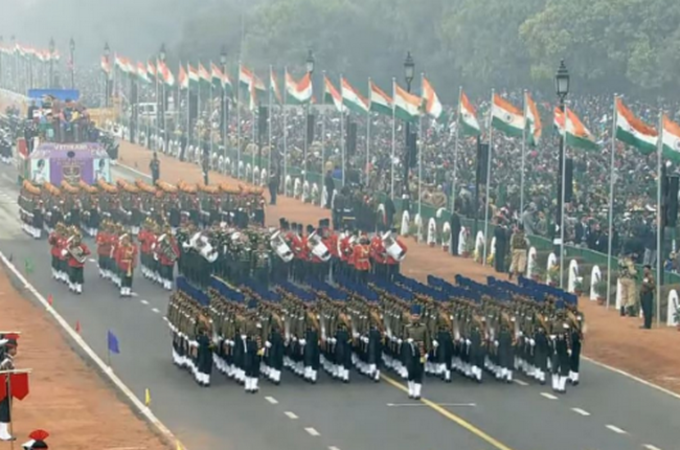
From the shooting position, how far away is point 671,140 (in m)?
45.7

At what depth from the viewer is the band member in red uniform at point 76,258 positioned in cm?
5041

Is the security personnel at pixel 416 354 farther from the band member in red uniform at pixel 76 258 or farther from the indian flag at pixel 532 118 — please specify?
the indian flag at pixel 532 118

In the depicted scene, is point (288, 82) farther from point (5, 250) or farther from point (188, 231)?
point (188, 231)

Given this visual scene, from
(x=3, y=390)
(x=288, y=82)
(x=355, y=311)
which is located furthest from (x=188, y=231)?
(x=288, y=82)

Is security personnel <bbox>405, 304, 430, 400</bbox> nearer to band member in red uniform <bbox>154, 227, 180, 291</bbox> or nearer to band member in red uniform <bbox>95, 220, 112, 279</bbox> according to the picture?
band member in red uniform <bbox>154, 227, 180, 291</bbox>

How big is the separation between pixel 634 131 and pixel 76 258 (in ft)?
41.9

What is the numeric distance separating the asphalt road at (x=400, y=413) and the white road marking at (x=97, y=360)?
184 mm

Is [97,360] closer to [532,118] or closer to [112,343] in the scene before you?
[112,343]

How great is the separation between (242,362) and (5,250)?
2501 cm

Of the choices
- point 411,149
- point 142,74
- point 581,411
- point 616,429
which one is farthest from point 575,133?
point 142,74

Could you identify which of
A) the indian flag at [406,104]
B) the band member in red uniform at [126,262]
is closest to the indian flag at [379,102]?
the indian flag at [406,104]

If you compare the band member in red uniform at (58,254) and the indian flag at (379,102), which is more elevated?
the indian flag at (379,102)

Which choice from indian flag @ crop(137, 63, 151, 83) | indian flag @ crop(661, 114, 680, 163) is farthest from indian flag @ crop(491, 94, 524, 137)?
indian flag @ crop(137, 63, 151, 83)

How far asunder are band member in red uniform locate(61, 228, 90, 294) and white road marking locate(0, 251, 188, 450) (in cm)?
81
